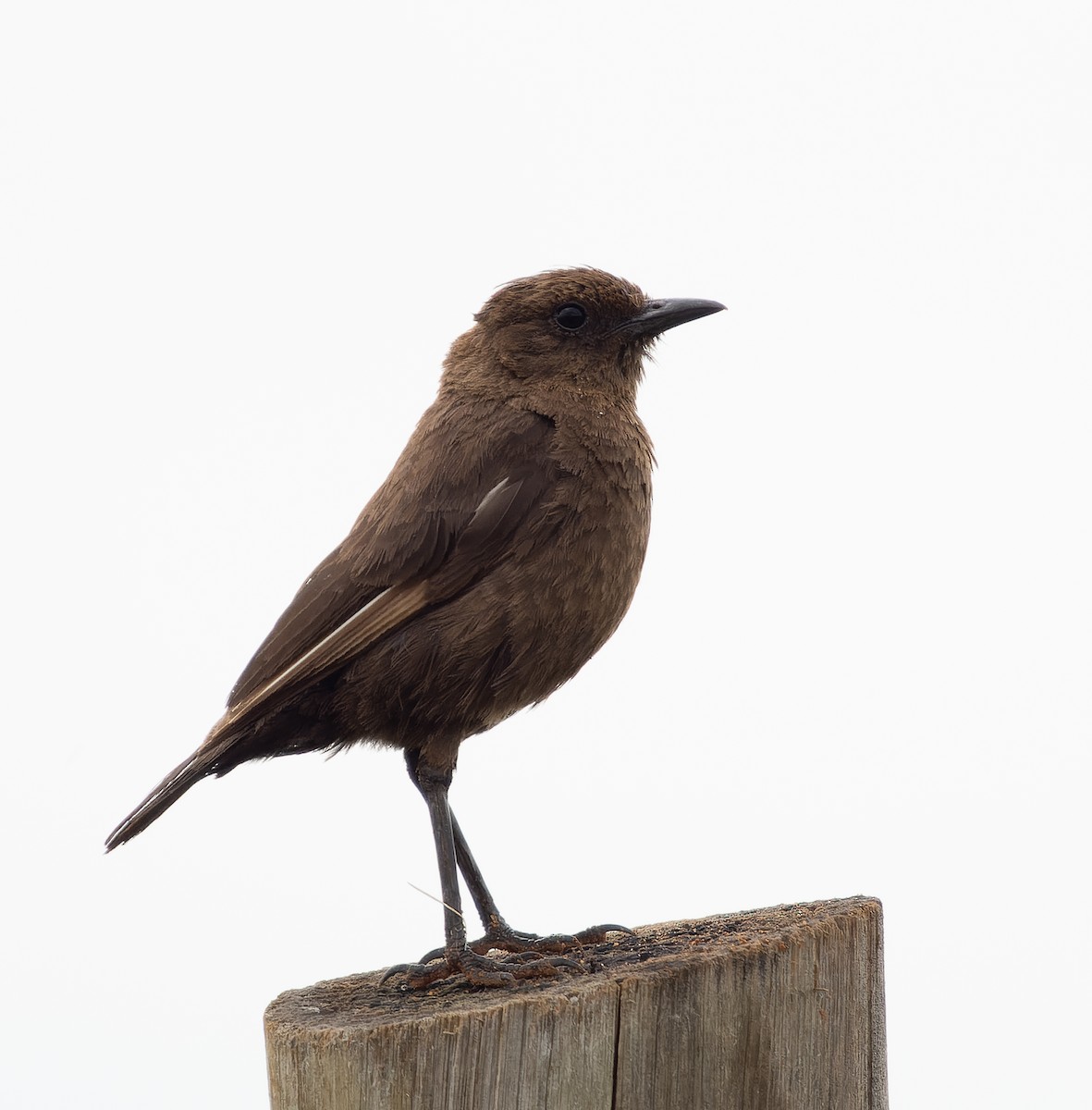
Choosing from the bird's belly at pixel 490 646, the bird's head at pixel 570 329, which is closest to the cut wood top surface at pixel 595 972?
the bird's belly at pixel 490 646

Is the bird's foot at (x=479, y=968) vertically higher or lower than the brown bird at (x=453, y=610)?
lower

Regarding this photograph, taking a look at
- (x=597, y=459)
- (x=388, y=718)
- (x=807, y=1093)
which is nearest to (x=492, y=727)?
(x=388, y=718)

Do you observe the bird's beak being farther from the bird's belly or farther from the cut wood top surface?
the cut wood top surface

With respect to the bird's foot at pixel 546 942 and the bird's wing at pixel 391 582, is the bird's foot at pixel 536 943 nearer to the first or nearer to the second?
the bird's foot at pixel 546 942

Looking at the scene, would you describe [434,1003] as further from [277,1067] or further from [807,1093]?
[807,1093]

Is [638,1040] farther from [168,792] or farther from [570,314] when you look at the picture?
[570,314]

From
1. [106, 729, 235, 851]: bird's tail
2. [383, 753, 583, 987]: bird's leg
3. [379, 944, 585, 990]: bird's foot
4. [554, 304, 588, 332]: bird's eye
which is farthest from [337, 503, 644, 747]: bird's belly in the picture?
[554, 304, 588, 332]: bird's eye
